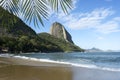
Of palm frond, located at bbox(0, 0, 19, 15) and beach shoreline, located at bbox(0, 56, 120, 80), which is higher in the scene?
palm frond, located at bbox(0, 0, 19, 15)

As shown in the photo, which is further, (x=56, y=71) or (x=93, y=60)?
(x=93, y=60)

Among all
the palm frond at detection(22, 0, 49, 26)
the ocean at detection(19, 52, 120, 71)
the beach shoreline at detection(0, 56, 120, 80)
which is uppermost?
the ocean at detection(19, 52, 120, 71)

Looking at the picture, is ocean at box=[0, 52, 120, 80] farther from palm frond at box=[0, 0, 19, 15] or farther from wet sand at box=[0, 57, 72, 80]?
palm frond at box=[0, 0, 19, 15]

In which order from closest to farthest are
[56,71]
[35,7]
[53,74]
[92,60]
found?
[35,7] → [53,74] → [56,71] → [92,60]

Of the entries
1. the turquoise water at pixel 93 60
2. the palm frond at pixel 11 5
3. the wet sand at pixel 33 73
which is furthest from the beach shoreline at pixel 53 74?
the palm frond at pixel 11 5

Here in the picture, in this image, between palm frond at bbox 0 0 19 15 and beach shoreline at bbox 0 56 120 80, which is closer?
palm frond at bbox 0 0 19 15

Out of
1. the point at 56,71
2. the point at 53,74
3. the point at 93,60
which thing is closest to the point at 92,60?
the point at 93,60

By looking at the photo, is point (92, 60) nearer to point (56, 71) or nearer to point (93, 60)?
point (93, 60)

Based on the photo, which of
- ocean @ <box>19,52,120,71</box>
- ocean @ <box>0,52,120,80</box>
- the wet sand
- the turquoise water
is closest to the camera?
the wet sand

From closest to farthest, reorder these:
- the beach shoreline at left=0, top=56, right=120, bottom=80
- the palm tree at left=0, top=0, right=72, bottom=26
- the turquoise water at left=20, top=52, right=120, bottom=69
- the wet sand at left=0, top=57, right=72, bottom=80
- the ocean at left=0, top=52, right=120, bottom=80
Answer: the palm tree at left=0, top=0, right=72, bottom=26 → the wet sand at left=0, top=57, right=72, bottom=80 → the beach shoreline at left=0, top=56, right=120, bottom=80 → the ocean at left=0, top=52, right=120, bottom=80 → the turquoise water at left=20, top=52, right=120, bottom=69

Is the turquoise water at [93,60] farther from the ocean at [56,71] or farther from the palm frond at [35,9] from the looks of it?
the palm frond at [35,9]

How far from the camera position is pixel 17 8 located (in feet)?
3.61

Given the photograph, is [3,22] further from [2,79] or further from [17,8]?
[2,79]

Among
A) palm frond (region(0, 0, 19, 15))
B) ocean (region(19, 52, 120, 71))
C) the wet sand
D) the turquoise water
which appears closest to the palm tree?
palm frond (region(0, 0, 19, 15))
